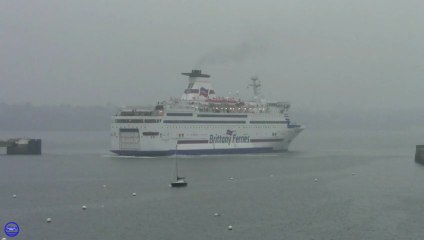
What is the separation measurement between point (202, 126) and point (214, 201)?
31018mm

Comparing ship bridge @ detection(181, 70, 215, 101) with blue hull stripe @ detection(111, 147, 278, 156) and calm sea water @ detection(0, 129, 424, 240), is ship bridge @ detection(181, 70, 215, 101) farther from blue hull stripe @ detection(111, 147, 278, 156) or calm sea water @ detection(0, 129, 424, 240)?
calm sea water @ detection(0, 129, 424, 240)

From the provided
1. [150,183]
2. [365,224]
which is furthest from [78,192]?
[365,224]

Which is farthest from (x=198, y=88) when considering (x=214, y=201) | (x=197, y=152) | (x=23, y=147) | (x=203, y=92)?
(x=214, y=201)

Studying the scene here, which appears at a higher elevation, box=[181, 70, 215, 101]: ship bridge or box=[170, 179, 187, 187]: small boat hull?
box=[181, 70, 215, 101]: ship bridge

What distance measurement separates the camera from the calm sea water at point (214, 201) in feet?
101

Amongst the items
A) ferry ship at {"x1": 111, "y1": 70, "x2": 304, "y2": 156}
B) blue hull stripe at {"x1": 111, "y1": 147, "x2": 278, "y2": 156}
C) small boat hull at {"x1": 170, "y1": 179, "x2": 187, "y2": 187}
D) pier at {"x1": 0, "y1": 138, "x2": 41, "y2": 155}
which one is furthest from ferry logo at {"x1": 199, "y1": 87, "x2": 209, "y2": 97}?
small boat hull at {"x1": 170, "y1": 179, "x2": 187, "y2": 187}

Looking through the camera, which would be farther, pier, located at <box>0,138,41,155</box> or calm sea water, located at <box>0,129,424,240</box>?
pier, located at <box>0,138,41,155</box>

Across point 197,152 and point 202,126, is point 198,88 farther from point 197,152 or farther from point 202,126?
point 197,152

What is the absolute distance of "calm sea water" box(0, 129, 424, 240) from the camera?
3072cm

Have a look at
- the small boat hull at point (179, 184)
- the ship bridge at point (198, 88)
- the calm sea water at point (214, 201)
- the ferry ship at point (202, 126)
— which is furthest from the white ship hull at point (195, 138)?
the small boat hull at point (179, 184)

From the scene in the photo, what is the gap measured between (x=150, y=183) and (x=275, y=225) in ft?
57.8

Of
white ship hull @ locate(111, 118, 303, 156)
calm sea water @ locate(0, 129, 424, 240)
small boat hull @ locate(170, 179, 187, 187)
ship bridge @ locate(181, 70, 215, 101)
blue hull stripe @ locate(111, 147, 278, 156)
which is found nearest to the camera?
calm sea water @ locate(0, 129, 424, 240)

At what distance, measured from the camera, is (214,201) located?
130 ft

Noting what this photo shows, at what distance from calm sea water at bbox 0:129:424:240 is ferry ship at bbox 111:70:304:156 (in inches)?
152
